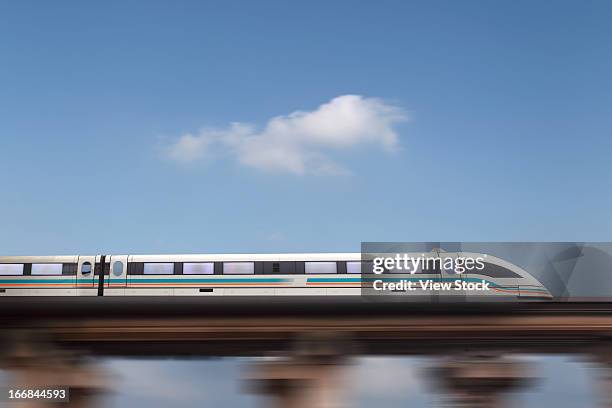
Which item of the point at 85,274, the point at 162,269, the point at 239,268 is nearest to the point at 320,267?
the point at 239,268

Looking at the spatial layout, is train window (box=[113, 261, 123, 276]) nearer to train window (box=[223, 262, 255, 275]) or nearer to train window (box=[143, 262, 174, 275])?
train window (box=[143, 262, 174, 275])

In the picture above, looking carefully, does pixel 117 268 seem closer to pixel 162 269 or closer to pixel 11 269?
pixel 162 269

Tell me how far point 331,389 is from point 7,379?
3.80 meters

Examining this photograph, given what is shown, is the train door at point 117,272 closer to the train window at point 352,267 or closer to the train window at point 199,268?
the train window at point 199,268

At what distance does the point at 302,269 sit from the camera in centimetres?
2725

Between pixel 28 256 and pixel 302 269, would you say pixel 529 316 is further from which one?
pixel 28 256

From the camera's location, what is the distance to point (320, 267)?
2716 centimetres

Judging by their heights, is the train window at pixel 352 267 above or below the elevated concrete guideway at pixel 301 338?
above

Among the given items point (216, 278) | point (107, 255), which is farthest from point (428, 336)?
point (107, 255)

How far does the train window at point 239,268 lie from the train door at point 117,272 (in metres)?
4.32

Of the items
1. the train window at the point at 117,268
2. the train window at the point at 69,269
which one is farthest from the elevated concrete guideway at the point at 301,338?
the train window at the point at 69,269

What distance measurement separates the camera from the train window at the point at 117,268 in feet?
89.4

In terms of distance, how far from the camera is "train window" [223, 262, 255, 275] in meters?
27.0

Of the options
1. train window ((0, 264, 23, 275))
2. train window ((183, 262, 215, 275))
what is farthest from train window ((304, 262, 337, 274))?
train window ((0, 264, 23, 275))
